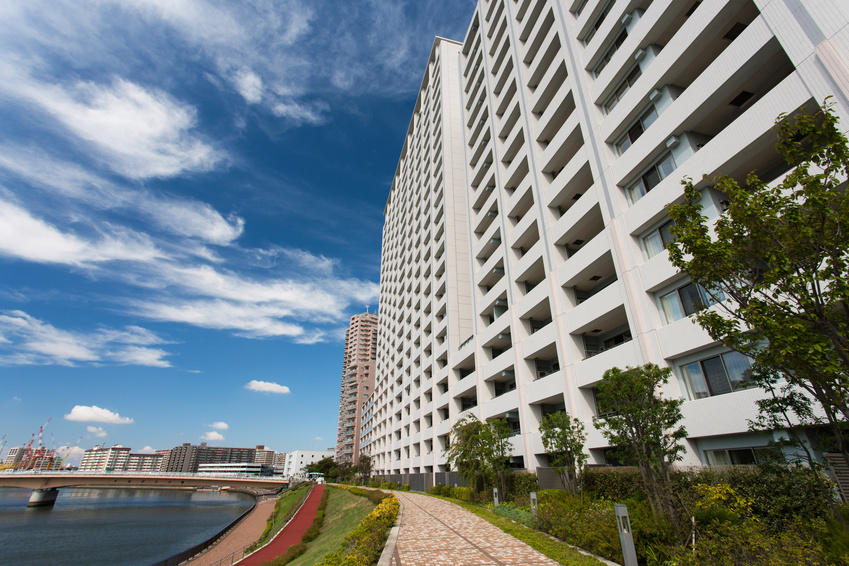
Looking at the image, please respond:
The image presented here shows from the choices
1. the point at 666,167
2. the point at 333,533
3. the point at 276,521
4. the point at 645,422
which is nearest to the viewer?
the point at 645,422

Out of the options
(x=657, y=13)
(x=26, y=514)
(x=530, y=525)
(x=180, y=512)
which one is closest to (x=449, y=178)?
(x=657, y=13)

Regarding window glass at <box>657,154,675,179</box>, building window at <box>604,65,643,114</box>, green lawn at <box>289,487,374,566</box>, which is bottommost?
green lawn at <box>289,487,374,566</box>

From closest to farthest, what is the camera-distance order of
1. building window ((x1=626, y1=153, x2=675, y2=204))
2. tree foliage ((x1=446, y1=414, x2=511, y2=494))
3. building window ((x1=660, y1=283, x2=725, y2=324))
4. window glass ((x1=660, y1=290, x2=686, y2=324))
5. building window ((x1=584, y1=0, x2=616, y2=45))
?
building window ((x1=660, y1=283, x2=725, y2=324))
window glass ((x1=660, y1=290, x2=686, y2=324))
building window ((x1=626, y1=153, x2=675, y2=204))
building window ((x1=584, y1=0, x2=616, y2=45))
tree foliage ((x1=446, y1=414, x2=511, y2=494))

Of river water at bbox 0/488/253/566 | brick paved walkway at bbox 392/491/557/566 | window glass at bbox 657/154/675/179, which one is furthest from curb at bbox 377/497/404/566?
river water at bbox 0/488/253/566

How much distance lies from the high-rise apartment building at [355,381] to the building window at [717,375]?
340 ft

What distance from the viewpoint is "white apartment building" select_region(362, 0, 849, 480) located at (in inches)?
564

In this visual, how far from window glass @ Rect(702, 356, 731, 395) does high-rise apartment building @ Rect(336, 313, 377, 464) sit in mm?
104404

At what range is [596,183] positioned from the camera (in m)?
21.9

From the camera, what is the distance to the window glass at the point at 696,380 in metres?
15.3

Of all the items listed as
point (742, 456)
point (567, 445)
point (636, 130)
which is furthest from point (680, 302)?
point (636, 130)

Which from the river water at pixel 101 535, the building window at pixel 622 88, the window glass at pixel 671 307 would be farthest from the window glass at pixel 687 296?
the river water at pixel 101 535

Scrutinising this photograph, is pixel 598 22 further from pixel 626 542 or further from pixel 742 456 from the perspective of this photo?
pixel 626 542

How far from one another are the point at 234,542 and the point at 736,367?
51.0 meters

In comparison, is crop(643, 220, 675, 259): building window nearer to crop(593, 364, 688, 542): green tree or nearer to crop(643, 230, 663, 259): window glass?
crop(643, 230, 663, 259): window glass
